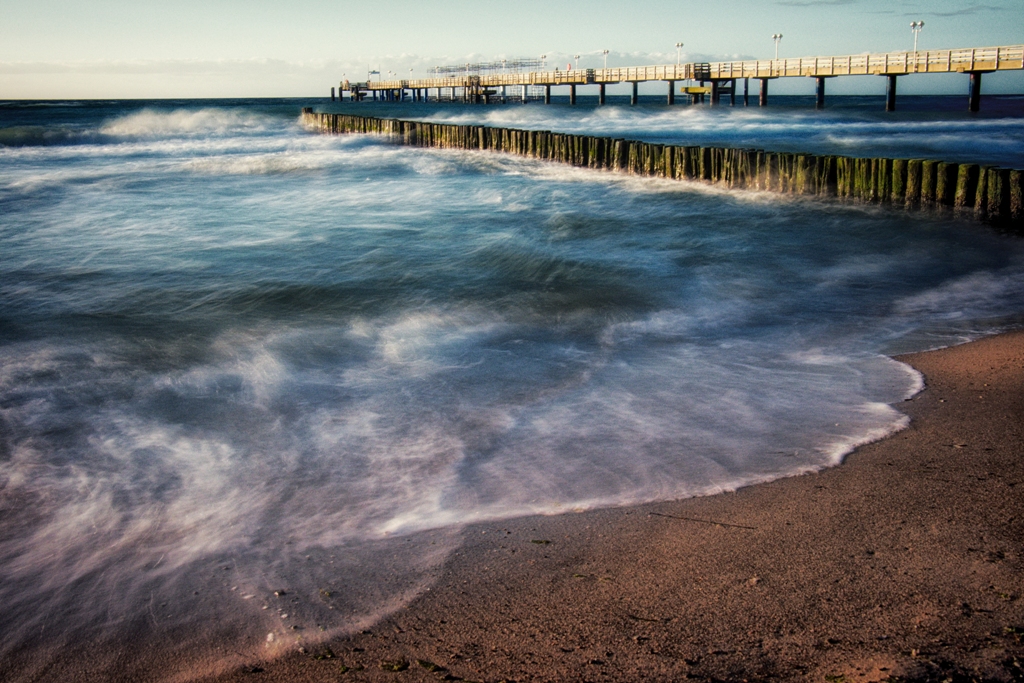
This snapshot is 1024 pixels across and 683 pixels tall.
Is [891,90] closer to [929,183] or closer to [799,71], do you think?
[799,71]

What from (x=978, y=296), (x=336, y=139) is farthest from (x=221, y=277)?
(x=336, y=139)

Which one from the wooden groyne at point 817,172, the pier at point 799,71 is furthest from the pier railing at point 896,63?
the wooden groyne at point 817,172

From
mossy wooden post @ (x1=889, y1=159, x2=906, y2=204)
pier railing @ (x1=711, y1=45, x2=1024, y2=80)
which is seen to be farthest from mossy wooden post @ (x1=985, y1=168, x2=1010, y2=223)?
pier railing @ (x1=711, y1=45, x2=1024, y2=80)

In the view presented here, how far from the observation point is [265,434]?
4270 millimetres

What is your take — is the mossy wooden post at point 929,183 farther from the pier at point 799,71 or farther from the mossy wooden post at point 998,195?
the pier at point 799,71

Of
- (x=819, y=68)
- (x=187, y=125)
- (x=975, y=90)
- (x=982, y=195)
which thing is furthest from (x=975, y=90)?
(x=187, y=125)

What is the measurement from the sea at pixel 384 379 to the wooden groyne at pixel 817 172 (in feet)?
1.47

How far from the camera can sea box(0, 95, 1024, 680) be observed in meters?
2.87

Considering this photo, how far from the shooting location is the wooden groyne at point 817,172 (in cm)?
1005

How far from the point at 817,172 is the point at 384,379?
958 cm

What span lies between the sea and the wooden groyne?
1.47ft

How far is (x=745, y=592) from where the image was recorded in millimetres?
2531

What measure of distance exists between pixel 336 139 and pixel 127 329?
24.5 metres

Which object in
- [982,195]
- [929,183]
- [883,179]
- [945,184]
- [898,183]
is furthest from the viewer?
[883,179]
